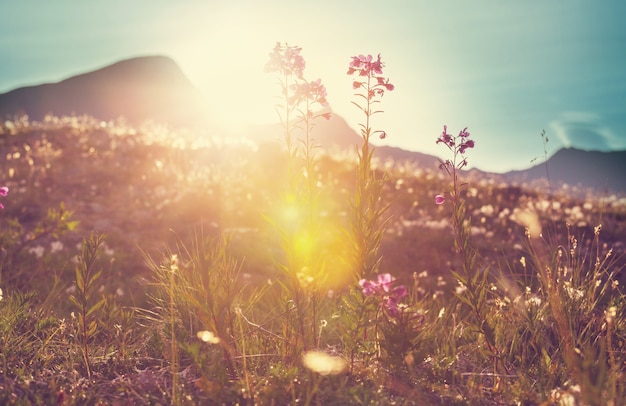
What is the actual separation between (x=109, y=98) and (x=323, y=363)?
4728 inches

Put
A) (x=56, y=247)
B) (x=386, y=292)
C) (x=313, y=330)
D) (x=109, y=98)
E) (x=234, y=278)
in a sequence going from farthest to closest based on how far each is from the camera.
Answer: (x=109, y=98) → (x=56, y=247) → (x=234, y=278) → (x=313, y=330) → (x=386, y=292)

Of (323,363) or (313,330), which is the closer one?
(323,363)

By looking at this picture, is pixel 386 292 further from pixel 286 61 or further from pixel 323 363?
pixel 286 61

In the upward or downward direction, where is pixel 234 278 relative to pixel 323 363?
upward

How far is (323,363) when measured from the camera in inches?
121

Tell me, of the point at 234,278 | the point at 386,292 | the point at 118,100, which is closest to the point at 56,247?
the point at 234,278

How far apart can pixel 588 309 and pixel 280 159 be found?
12405 millimetres

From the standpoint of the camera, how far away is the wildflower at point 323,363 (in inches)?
119

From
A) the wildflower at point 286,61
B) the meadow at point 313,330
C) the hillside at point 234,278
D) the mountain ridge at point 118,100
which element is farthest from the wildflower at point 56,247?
the mountain ridge at point 118,100

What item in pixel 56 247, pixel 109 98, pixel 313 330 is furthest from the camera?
pixel 109 98

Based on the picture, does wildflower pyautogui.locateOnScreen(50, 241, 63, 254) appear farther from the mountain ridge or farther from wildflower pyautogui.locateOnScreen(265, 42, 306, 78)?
the mountain ridge

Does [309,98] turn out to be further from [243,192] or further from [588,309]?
[243,192]

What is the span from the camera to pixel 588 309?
12.2 ft

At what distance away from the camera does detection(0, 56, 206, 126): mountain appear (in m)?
105
